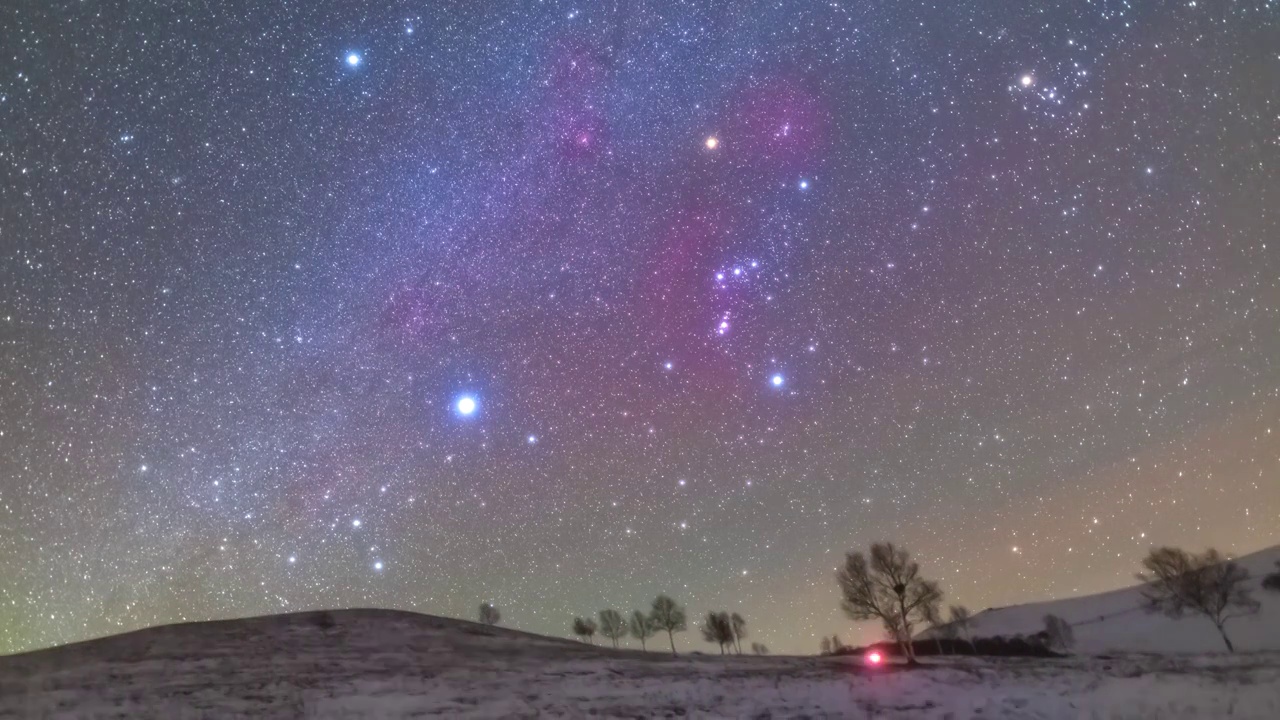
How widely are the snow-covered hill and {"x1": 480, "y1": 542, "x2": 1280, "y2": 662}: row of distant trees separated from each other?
1.68 metres

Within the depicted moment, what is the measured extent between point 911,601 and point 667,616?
1918 inches

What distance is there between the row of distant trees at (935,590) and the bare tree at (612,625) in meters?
37.6

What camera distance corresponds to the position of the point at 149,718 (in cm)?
2112

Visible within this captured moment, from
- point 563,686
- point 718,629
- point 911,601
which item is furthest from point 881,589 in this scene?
point 718,629

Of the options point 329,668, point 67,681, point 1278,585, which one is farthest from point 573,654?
point 1278,585

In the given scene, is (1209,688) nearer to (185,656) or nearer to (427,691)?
(427,691)

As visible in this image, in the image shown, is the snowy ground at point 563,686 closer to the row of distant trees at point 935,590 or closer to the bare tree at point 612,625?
the row of distant trees at point 935,590


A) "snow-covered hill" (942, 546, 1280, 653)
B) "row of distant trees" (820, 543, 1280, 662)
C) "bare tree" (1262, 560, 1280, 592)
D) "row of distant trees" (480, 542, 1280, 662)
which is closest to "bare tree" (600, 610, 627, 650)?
"row of distant trees" (480, 542, 1280, 662)

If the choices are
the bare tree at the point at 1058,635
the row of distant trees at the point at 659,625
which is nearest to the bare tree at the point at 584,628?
the row of distant trees at the point at 659,625

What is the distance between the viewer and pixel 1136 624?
283ft

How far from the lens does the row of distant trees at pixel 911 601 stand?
41.4 m

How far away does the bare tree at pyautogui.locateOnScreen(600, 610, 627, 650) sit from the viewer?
93.3 m

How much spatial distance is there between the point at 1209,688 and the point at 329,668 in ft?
97.4

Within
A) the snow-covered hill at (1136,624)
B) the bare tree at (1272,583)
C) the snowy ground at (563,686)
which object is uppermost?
the snowy ground at (563,686)
